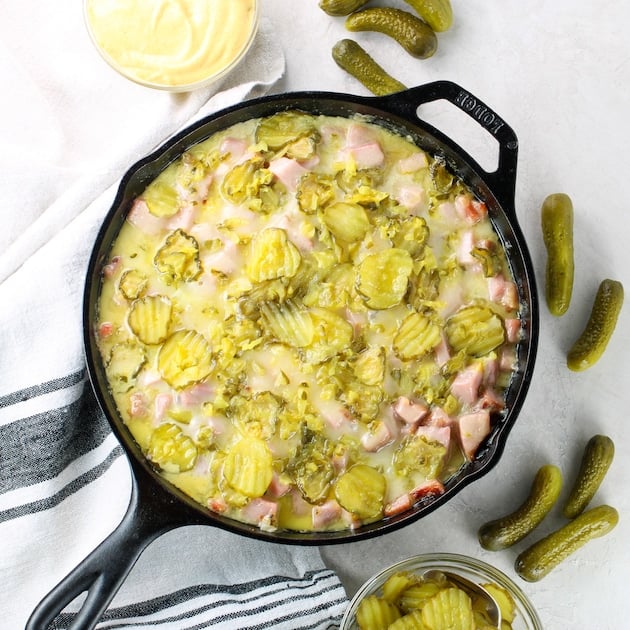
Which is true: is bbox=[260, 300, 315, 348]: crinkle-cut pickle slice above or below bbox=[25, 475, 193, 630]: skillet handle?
above

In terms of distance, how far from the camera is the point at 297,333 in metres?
2.24

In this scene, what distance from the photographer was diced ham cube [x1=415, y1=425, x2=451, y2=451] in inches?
89.7

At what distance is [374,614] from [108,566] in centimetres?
80

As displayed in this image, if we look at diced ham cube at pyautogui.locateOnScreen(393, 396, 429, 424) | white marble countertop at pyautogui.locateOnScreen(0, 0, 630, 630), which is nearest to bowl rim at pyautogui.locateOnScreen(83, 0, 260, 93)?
white marble countertop at pyautogui.locateOnScreen(0, 0, 630, 630)

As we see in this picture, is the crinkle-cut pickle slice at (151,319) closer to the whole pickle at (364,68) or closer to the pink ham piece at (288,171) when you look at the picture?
the pink ham piece at (288,171)

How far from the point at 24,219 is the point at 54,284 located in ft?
0.88

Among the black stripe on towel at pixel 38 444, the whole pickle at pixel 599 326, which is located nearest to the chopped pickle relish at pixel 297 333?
the black stripe on towel at pixel 38 444

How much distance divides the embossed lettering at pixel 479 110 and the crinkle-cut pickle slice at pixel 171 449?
1.14 m

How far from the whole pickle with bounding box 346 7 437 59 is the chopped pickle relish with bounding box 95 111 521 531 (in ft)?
1.33

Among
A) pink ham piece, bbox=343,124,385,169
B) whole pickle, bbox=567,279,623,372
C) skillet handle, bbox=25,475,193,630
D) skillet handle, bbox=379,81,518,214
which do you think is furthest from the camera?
whole pickle, bbox=567,279,623,372

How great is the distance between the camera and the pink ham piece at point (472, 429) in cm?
229

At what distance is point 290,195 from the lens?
91.0 inches

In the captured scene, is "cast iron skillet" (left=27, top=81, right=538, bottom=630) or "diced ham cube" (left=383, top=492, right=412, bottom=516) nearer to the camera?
"cast iron skillet" (left=27, top=81, right=538, bottom=630)

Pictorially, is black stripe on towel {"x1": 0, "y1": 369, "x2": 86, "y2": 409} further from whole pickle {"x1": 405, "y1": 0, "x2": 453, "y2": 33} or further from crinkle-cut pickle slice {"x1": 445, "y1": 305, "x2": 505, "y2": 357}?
whole pickle {"x1": 405, "y1": 0, "x2": 453, "y2": 33}
